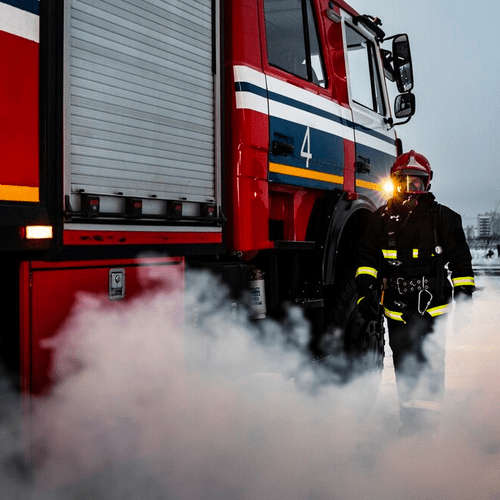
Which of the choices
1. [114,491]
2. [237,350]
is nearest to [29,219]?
[114,491]

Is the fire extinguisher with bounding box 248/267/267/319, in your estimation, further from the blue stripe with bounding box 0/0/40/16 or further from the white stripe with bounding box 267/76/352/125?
the blue stripe with bounding box 0/0/40/16

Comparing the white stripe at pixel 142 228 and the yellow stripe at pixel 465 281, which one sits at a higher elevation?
the white stripe at pixel 142 228

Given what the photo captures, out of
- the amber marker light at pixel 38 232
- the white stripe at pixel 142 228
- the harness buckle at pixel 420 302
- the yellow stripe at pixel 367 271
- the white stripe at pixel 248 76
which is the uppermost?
the white stripe at pixel 248 76

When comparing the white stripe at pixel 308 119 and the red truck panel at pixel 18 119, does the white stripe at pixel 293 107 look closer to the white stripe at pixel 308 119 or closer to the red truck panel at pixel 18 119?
the white stripe at pixel 308 119

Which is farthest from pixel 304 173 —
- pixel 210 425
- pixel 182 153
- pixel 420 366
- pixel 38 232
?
pixel 38 232

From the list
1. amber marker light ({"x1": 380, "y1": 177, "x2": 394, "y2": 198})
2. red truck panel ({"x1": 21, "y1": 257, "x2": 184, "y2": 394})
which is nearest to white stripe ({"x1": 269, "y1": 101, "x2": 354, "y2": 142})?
amber marker light ({"x1": 380, "y1": 177, "x2": 394, "y2": 198})

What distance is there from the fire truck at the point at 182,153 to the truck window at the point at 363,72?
23 mm

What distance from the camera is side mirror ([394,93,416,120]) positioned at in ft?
17.1

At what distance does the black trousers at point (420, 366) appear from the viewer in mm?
3932

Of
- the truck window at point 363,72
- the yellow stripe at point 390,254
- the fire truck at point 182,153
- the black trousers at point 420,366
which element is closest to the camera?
the fire truck at point 182,153

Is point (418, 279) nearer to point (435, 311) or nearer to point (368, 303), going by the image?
point (435, 311)

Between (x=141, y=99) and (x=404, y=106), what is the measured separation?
296cm

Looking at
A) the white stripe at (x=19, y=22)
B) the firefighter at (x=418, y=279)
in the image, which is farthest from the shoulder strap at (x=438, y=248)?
the white stripe at (x=19, y=22)

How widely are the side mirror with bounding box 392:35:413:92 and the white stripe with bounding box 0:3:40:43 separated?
3334mm
